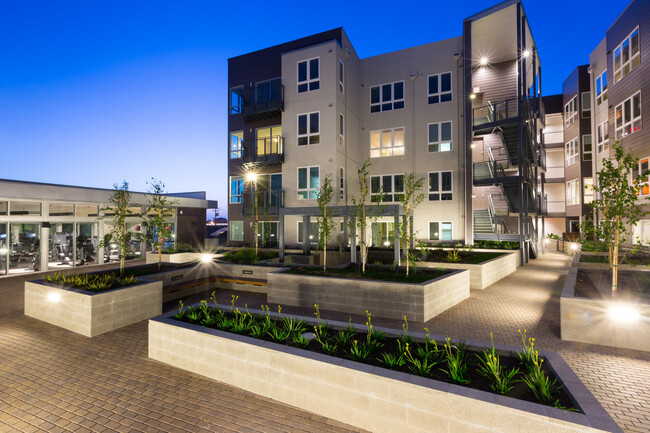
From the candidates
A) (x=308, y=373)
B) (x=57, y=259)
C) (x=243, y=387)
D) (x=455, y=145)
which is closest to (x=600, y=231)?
(x=308, y=373)

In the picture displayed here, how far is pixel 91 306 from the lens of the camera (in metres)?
6.79

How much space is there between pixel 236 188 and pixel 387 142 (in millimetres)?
11376

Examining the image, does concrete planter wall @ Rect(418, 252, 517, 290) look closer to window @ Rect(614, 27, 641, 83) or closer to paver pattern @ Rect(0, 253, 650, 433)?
paver pattern @ Rect(0, 253, 650, 433)

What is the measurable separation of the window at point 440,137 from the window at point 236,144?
1331 cm

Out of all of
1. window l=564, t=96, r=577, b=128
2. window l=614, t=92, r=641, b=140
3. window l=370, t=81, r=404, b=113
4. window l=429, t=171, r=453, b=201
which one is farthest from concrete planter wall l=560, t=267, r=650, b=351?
window l=564, t=96, r=577, b=128

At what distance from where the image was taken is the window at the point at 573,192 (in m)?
27.0

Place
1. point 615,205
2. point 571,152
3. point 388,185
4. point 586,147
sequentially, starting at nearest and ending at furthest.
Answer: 1. point 615,205
2. point 388,185
3. point 586,147
4. point 571,152

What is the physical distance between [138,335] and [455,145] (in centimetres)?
1897

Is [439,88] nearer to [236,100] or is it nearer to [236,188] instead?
[236,100]

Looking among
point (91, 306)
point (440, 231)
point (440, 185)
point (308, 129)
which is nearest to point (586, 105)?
point (440, 185)

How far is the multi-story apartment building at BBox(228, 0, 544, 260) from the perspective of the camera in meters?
18.7

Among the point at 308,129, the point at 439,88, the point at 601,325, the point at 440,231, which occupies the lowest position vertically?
the point at 601,325

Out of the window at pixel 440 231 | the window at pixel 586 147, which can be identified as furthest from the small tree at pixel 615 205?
the window at pixel 586 147

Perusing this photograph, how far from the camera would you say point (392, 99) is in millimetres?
21531
